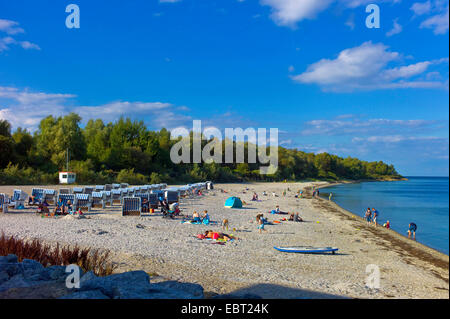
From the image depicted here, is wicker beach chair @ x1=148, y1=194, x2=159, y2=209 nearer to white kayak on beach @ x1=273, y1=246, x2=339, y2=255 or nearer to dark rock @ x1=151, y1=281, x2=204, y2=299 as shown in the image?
white kayak on beach @ x1=273, y1=246, x2=339, y2=255

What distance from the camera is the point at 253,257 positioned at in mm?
8445

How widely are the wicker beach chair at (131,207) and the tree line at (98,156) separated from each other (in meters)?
18.9

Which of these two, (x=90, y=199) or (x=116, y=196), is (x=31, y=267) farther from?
(x=116, y=196)

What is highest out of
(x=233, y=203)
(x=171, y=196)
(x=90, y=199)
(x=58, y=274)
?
(x=90, y=199)

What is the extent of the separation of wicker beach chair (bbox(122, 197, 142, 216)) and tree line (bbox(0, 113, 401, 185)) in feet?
61.9

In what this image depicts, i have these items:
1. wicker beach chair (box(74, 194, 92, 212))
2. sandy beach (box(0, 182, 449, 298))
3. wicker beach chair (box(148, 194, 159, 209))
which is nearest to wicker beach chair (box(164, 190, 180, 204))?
wicker beach chair (box(148, 194, 159, 209))

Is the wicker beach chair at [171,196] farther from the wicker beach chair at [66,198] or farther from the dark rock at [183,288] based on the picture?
the dark rock at [183,288]

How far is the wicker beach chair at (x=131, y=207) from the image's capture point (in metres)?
13.6

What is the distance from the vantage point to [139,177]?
123ft

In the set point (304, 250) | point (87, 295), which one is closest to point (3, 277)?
point (87, 295)

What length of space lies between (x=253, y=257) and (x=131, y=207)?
7.21 metres

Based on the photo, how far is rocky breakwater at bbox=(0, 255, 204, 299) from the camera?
11.9 feet

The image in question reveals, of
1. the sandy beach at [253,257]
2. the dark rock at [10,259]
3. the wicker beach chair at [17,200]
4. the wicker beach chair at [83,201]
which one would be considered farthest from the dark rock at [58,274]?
the wicker beach chair at [17,200]
